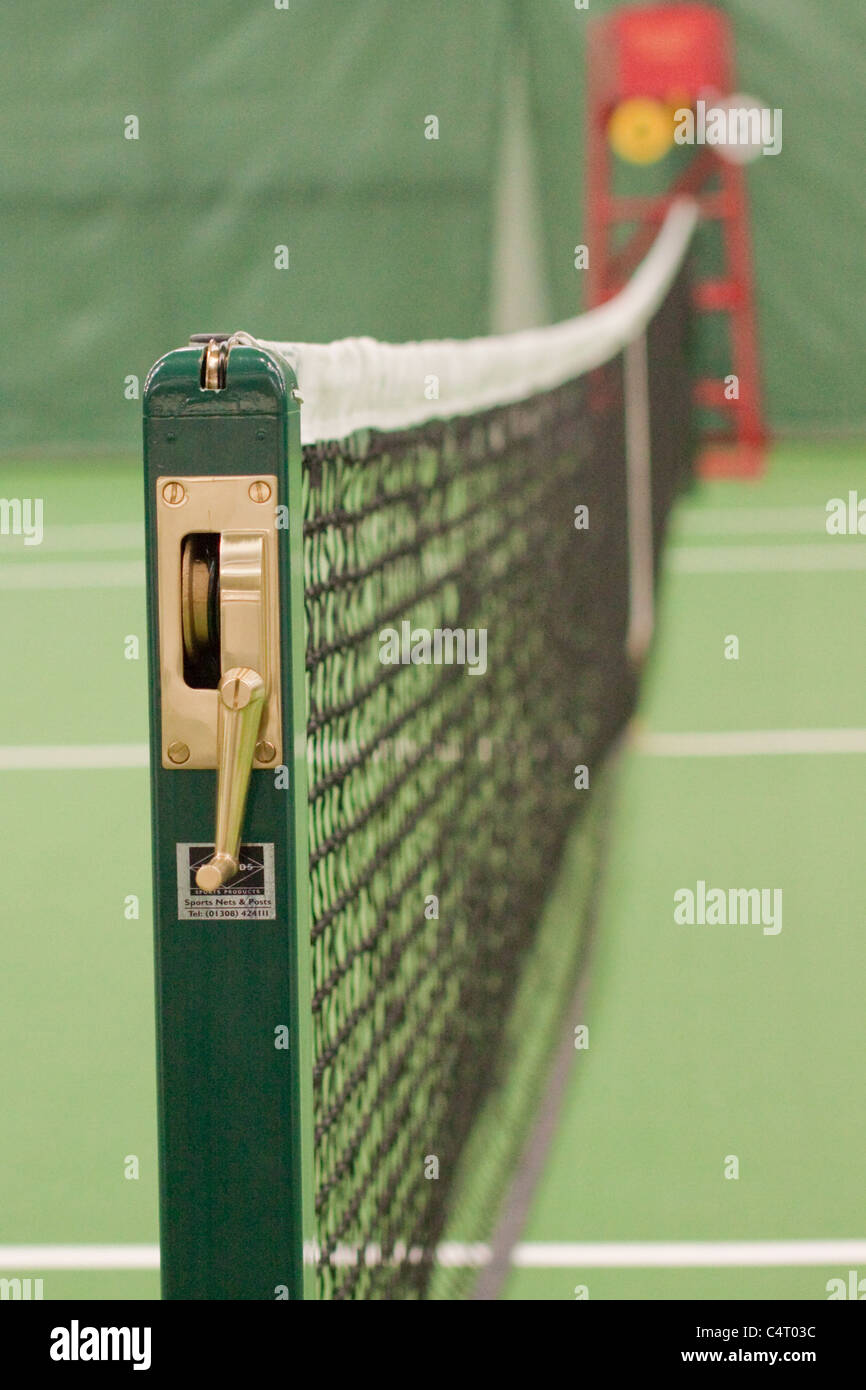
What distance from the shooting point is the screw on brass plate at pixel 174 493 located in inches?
39.6

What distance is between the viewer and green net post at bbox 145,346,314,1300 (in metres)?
1.00

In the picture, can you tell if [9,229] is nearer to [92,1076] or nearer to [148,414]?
[92,1076]

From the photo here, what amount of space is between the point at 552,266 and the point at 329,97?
1.43 meters

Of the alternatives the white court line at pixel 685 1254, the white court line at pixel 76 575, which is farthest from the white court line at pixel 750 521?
the white court line at pixel 685 1254

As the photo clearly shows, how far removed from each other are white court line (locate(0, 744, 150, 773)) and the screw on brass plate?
327 cm

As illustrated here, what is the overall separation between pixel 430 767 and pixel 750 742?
2173 millimetres

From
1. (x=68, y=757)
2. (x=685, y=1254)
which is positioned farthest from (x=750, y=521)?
(x=685, y=1254)

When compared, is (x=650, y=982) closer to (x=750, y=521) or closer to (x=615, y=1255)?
(x=615, y=1255)

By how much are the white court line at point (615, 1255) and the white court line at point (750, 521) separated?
5.12m

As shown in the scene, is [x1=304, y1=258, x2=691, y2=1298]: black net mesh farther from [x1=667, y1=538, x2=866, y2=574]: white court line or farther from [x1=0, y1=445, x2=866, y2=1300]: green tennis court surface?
[x1=667, y1=538, x2=866, y2=574]: white court line

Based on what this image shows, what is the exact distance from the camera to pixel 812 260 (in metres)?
9.35

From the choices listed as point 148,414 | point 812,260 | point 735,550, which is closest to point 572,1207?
point 148,414

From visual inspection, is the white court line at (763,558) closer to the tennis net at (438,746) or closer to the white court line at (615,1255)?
the tennis net at (438,746)

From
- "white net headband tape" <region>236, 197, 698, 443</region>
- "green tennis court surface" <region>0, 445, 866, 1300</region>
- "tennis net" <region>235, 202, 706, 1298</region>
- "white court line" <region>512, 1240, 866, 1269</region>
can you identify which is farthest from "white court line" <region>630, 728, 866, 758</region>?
"white court line" <region>512, 1240, 866, 1269</region>
